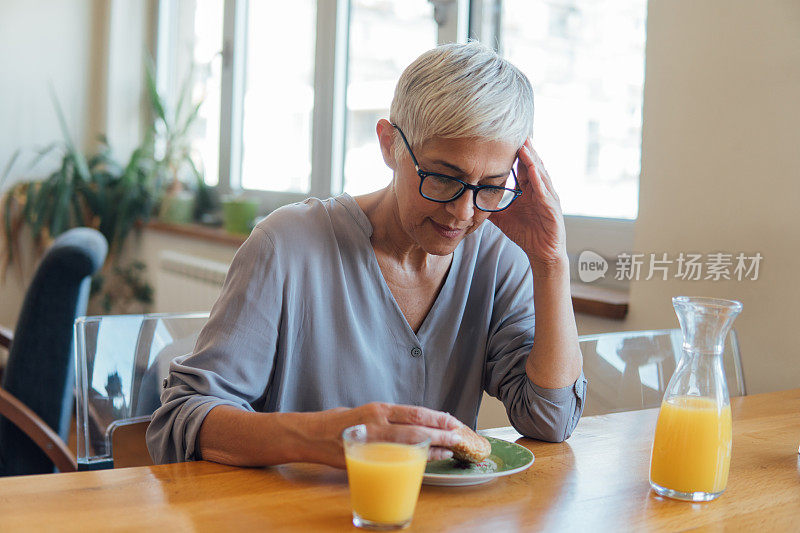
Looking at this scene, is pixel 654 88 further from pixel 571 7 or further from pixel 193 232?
pixel 193 232

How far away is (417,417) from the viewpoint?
0.92 metres

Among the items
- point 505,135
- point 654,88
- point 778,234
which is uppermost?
point 654,88

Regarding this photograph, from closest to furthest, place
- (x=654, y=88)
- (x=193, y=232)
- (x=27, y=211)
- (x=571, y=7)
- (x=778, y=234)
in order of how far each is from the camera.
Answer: (x=778, y=234), (x=654, y=88), (x=571, y=7), (x=193, y=232), (x=27, y=211)

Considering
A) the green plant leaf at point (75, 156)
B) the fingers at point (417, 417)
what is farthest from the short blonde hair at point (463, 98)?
the green plant leaf at point (75, 156)

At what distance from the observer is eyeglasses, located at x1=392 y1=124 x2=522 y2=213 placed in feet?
3.92

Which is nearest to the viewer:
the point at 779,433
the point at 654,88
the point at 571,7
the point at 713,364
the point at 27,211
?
the point at 713,364

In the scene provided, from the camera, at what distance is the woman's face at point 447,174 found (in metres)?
1.17

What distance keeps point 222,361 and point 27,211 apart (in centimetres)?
339

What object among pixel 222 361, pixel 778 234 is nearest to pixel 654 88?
pixel 778 234

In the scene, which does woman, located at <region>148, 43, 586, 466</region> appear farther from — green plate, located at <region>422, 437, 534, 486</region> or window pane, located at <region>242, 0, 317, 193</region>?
window pane, located at <region>242, 0, 317, 193</region>

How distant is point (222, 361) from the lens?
1149mm

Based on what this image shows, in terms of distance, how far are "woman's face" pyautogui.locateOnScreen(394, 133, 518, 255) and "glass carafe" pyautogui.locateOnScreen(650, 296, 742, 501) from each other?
1.14 ft

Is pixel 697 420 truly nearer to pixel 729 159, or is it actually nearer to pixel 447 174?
pixel 447 174

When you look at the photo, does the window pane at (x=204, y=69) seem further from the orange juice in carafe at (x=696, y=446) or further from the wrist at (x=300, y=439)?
the orange juice in carafe at (x=696, y=446)
